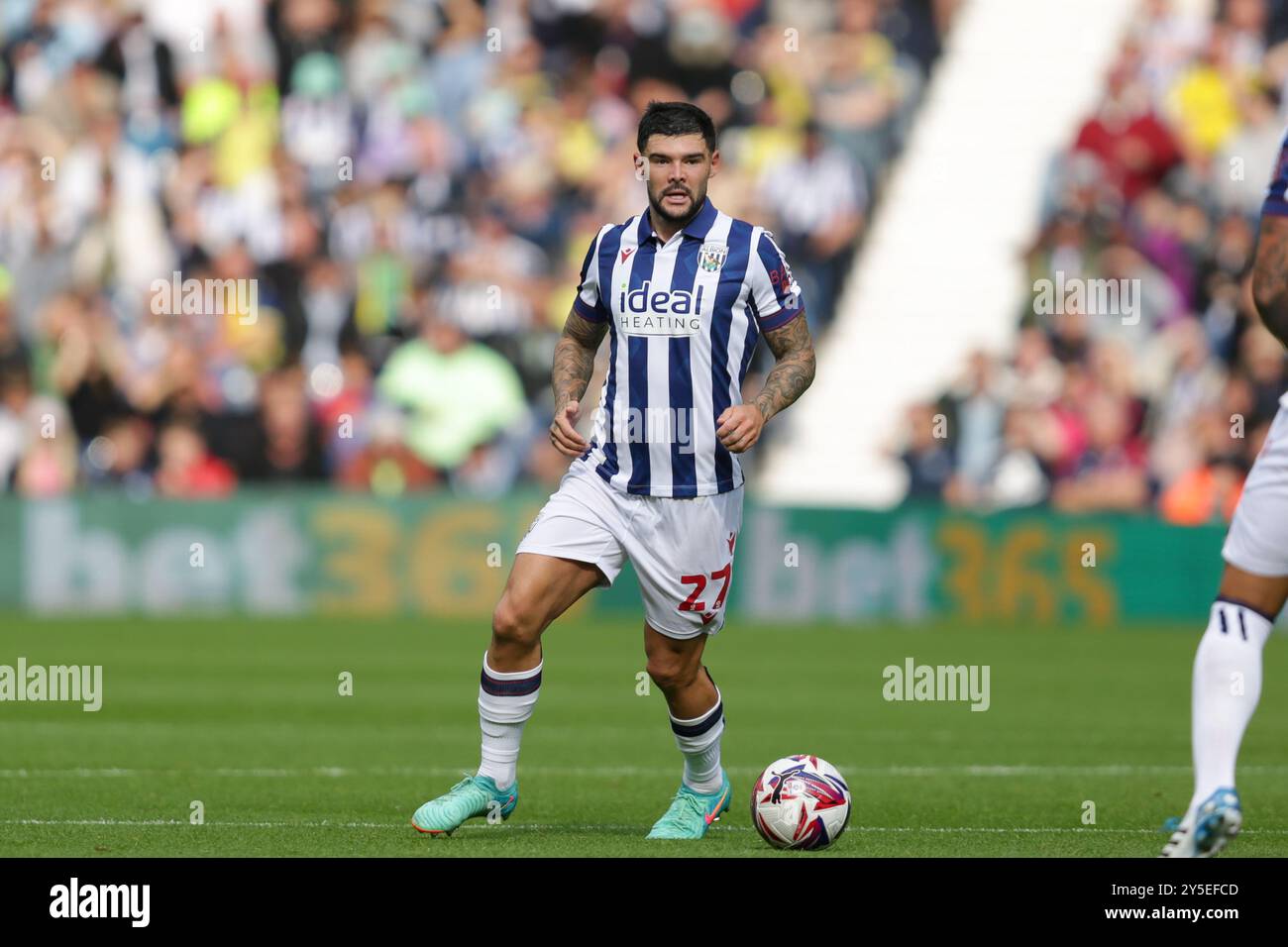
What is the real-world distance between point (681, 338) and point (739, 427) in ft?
1.94

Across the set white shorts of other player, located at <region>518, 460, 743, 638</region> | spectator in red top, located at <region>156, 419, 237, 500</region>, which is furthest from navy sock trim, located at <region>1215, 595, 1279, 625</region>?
spectator in red top, located at <region>156, 419, 237, 500</region>

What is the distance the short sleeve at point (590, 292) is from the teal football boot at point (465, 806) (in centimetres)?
183

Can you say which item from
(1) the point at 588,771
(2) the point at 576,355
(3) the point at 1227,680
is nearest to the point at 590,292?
(2) the point at 576,355

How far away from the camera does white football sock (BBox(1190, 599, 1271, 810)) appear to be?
7.43 m

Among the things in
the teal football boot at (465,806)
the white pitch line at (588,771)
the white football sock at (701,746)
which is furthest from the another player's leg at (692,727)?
the white pitch line at (588,771)

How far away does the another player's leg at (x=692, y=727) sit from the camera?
30.8 feet

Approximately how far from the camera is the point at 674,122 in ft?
29.6

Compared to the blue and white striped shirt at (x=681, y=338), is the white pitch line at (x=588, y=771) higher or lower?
lower

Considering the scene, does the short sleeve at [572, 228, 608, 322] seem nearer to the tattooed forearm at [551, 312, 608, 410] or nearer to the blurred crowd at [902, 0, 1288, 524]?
the tattooed forearm at [551, 312, 608, 410]

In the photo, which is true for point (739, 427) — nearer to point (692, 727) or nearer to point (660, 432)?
point (660, 432)

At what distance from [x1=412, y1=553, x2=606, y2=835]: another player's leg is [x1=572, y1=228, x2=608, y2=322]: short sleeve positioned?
1.02 metres

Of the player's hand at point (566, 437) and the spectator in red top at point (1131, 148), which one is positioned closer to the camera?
the player's hand at point (566, 437)

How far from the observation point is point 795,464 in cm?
2388

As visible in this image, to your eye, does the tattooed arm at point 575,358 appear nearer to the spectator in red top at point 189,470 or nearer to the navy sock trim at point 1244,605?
the navy sock trim at point 1244,605
